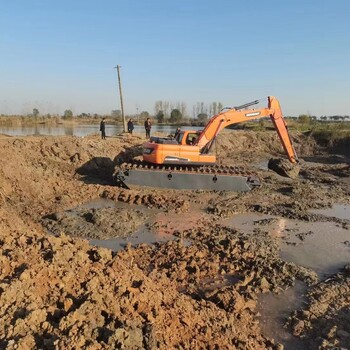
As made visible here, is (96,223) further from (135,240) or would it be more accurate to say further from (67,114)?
(67,114)

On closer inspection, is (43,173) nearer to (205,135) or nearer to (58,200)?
(58,200)

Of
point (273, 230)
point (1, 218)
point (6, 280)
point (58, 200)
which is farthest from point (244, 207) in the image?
point (6, 280)

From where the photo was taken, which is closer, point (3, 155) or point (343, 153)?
point (3, 155)

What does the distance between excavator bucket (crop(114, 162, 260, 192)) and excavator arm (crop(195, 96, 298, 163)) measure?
1.11 m

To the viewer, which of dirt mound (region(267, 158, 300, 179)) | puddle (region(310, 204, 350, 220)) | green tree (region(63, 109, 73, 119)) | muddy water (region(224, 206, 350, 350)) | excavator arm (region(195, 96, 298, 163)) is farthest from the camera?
green tree (region(63, 109, 73, 119))

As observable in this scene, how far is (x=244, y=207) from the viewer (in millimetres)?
11727

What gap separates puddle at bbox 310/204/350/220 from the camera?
11.4m

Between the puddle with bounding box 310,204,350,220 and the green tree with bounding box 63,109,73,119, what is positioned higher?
the green tree with bounding box 63,109,73,119

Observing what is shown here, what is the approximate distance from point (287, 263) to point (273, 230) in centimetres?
247

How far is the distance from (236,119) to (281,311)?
9630 mm

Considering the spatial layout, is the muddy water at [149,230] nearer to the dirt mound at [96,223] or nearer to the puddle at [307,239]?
the dirt mound at [96,223]

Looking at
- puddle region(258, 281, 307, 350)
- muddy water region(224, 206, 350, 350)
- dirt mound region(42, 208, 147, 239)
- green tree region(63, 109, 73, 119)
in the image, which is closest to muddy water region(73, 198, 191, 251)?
dirt mound region(42, 208, 147, 239)

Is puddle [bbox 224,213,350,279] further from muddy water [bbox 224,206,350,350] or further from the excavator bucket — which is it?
the excavator bucket

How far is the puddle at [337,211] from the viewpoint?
11.4 metres
